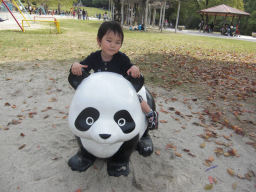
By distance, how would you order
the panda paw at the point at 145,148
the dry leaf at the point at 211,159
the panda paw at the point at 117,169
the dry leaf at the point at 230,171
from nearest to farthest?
the panda paw at the point at 117,169, the panda paw at the point at 145,148, the dry leaf at the point at 230,171, the dry leaf at the point at 211,159

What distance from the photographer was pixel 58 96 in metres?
5.03

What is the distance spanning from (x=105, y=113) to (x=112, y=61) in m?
0.85

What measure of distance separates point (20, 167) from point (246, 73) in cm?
808

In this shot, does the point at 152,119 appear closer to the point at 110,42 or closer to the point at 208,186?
the point at 110,42

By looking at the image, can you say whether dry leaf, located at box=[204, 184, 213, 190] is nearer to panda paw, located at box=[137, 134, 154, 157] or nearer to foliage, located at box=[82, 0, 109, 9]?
panda paw, located at box=[137, 134, 154, 157]

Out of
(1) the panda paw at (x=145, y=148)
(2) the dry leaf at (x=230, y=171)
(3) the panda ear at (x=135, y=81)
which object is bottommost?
(2) the dry leaf at (x=230, y=171)

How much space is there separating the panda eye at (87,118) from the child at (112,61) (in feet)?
1.59

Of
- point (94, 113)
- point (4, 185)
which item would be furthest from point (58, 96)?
point (94, 113)

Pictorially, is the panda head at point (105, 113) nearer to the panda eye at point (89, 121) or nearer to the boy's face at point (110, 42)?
the panda eye at point (89, 121)

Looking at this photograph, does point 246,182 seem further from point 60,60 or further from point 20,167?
point 60,60

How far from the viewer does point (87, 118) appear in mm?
1899

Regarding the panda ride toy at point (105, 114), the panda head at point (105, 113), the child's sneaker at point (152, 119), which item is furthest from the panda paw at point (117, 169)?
the child's sneaker at point (152, 119)

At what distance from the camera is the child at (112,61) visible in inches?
86.1

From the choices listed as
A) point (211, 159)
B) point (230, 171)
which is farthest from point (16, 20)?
point (230, 171)
